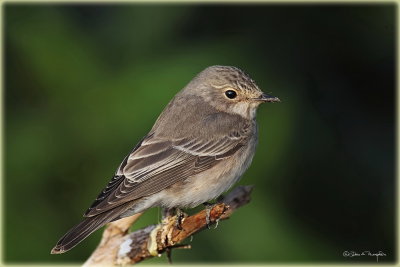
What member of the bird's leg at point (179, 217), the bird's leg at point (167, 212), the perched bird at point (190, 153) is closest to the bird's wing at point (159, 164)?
the perched bird at point (190, 153)

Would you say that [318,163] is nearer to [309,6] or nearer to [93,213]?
[309,6]

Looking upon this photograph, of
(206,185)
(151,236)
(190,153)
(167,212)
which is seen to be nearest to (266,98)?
(190,153)

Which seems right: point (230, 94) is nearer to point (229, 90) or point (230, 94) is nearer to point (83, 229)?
point (229, 90)

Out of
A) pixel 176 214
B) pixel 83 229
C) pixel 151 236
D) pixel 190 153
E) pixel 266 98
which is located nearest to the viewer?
pixel 83 229

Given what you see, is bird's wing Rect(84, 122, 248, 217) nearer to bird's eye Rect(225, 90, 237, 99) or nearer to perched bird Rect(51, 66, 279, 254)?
perched bird Rect(51, 66, 279, 254)

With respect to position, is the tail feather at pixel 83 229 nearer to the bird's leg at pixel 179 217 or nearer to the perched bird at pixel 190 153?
the perched bird at pixel 190 153

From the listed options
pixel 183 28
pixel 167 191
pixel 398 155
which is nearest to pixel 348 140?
pixel 398 155

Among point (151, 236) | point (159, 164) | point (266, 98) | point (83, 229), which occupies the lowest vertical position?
point (151, 236)
